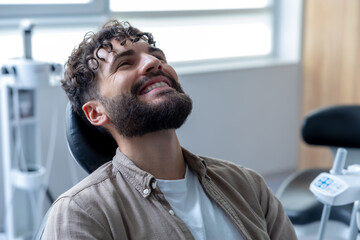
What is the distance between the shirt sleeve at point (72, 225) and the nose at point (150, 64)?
40 cm

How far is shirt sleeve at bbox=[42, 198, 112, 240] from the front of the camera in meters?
1.17

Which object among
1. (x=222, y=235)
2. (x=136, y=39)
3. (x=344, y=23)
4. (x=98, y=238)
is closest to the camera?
(x=98, y=238)

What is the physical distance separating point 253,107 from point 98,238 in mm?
2536

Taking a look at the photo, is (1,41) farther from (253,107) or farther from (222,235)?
(222,235)

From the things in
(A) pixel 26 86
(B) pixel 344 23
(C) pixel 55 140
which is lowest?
(C) pixel 55 140

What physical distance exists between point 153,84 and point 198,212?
0.34m

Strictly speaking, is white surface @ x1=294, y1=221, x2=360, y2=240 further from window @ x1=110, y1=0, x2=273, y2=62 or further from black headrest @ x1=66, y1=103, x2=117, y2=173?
window @ x1=110, y1=0, x2=273, y2=62

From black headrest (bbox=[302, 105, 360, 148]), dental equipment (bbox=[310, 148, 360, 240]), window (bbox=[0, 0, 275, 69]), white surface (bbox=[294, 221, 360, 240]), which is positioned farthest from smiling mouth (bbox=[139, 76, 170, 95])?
window (bbox=[0, 0, 275, 69])

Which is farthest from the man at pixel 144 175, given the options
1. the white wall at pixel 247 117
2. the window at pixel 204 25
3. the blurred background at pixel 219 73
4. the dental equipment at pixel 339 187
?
the window at pixel 204 25

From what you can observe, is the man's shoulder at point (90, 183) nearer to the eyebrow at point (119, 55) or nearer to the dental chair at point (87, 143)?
the dental chair at point (87, 143)

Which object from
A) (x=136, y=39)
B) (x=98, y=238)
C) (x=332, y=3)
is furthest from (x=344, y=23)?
(x=98, y=238)

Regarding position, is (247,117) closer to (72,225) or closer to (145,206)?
(145,206)

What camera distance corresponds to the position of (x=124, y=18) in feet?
10.5

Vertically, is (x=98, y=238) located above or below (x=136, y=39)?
below
